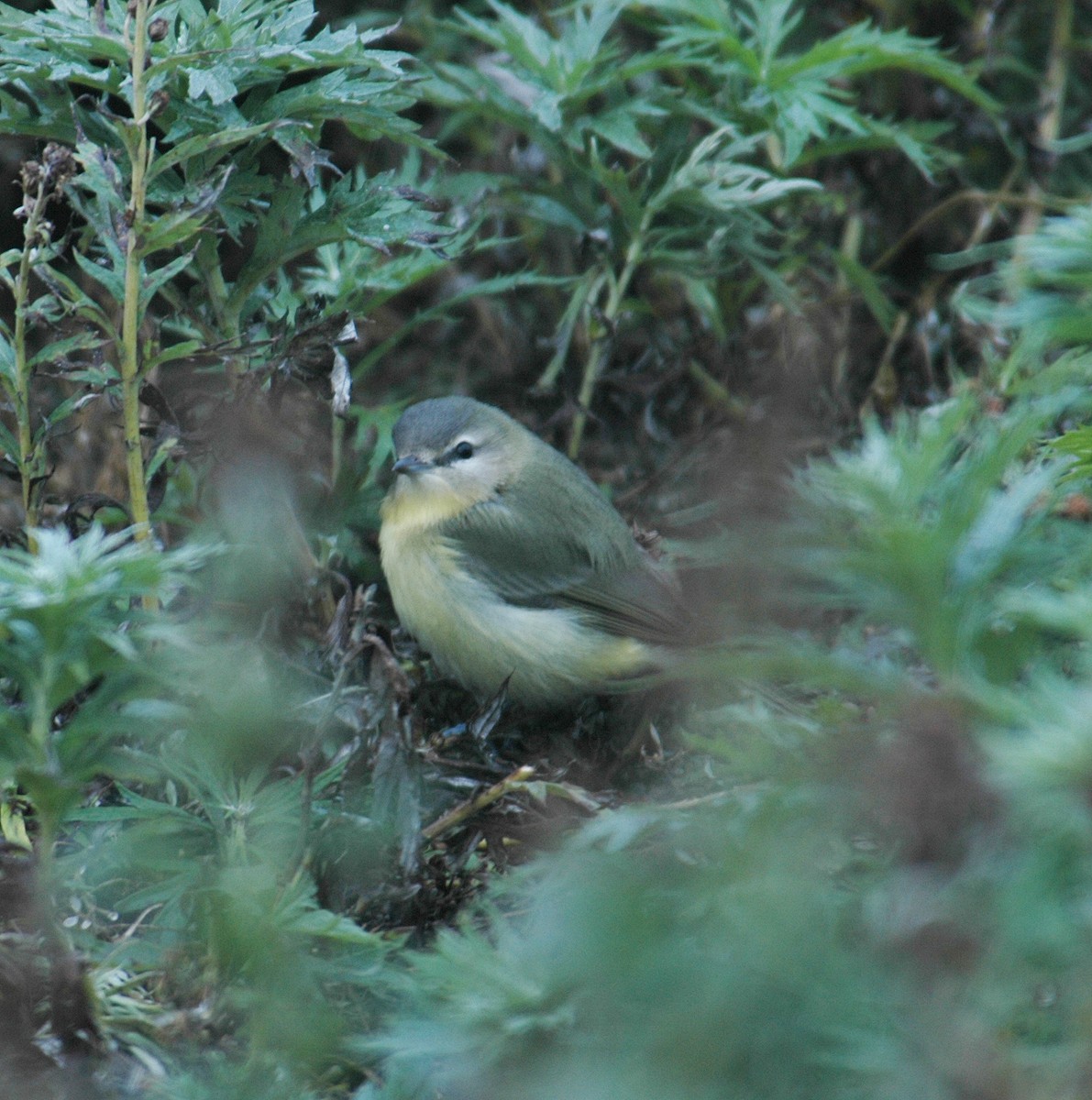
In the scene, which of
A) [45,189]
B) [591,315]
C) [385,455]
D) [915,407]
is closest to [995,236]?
[915,407]

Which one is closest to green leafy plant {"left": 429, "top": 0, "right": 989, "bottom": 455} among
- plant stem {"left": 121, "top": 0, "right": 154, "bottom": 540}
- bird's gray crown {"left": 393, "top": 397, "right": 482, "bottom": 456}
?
bird's gray crown {"left": 393, "top": 397, "right": 482, "bottom": 456}

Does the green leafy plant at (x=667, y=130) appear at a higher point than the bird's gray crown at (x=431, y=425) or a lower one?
higher

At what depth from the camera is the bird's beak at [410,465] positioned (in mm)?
3736

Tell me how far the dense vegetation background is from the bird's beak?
13 centimetres

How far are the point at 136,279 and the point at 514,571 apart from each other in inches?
61.2

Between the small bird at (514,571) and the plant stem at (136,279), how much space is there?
1.03 m

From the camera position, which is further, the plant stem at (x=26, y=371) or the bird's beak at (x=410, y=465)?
the bird's beak at (x=410, y=465)

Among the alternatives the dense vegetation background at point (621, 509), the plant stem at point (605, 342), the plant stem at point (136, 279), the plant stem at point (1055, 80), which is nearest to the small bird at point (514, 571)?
the dense vegetation background at point (621, 509)

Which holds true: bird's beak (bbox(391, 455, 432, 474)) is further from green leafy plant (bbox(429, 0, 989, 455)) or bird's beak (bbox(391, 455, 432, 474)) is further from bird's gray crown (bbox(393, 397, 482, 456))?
green leafy plant (bbox(429, 0, 989, 455))

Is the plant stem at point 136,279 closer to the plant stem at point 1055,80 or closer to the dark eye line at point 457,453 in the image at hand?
the dark eye line at point 457,453

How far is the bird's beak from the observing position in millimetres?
3736

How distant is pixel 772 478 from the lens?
9.07 feet

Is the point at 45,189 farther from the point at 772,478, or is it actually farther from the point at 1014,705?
the point at 1014,705

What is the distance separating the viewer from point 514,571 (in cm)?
388
